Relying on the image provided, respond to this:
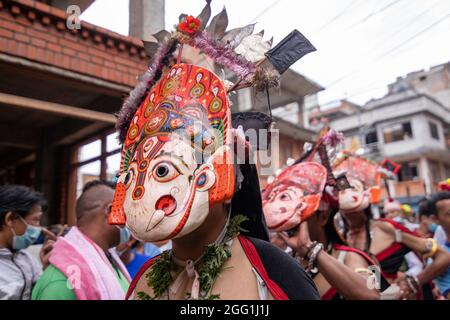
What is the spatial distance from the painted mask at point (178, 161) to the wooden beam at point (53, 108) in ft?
3.51

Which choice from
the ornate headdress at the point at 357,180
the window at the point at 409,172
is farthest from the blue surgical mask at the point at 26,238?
the window at the point at 409,172

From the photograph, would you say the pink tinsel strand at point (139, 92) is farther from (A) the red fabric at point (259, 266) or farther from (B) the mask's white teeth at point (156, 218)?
(A) the red fabric at point (259, 266)

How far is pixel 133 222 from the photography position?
125 cm

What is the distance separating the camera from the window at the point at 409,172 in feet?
75.8

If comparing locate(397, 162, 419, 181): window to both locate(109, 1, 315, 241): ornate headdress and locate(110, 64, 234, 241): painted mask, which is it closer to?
locate(109, 1, 315, 241): ornate headdress

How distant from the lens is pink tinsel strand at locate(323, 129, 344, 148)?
287cm

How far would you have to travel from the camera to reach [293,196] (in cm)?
221

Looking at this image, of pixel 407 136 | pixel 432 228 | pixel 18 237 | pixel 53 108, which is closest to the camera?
pixel 53 108

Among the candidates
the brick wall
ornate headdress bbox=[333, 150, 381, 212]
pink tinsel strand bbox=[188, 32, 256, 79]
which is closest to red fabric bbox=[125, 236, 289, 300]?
pink tinsel strand bbox=[188, 32, 256, 79]

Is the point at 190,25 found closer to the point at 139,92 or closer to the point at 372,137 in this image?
the point at 139,92

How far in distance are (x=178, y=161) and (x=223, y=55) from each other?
48cm

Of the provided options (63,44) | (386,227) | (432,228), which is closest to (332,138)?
(386,227)

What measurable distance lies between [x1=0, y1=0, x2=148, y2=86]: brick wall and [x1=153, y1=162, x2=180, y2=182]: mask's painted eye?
242cm

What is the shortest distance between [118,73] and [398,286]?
128 inches
